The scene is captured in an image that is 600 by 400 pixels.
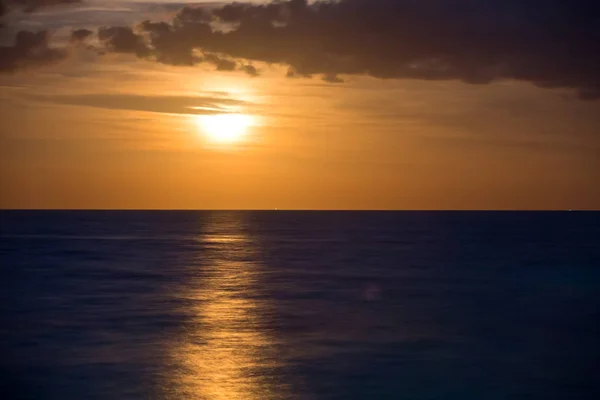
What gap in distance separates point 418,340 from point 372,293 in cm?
1382

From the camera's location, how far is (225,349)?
79.3ft

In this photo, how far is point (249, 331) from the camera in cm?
2805

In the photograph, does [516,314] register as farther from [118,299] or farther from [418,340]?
[118,299]

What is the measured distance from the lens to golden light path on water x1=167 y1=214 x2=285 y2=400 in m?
19.1

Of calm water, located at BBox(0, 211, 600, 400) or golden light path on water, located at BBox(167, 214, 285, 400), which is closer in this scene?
golden light path on water, located at BBox(167, 214, 285, 400)

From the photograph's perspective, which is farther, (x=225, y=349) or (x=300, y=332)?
(x=300, y=332)

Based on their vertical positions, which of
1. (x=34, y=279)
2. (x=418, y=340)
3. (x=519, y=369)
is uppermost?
(x=34, y=279)

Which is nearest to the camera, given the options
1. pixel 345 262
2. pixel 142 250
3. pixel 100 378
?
pixel 100 378

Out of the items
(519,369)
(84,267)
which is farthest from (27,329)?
(84,267)

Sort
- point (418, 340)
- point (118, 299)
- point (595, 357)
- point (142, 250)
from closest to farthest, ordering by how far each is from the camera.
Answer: point (595, 357)
point (418, 340)
point (118, 299)
point (142, 250)

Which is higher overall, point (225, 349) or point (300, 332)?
point (300, 332)

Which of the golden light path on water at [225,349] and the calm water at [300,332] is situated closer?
the golden light path on water at [225,349]

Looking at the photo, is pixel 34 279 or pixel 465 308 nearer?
pixel 465 308

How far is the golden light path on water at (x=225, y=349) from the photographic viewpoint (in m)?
19.1
